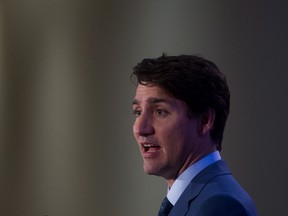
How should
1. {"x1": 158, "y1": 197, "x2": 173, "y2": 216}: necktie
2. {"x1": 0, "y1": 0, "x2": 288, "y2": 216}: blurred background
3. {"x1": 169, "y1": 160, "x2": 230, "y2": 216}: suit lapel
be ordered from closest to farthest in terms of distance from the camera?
{"x1": 169, "y1": 160, "x2": 230, "y2": 216}: suit lapel, {"x1": 158, "y1": 197, "x2": 173, "y2": 216}: necktie, {"x1": 0, "y1": 0, "x2": 288, "y2": 216}: blurred background

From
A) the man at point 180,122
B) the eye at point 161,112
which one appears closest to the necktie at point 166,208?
A: the man at point 180,122

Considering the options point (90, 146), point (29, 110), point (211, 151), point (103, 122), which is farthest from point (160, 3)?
point (29, 110)

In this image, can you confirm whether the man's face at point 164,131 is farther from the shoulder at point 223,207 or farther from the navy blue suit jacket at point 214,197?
the shoulder at point 223,207

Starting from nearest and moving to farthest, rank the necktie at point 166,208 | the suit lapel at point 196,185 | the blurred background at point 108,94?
the suit lapel at point 196,185, the necktie at point 166,208, the blurred background at point 108,94

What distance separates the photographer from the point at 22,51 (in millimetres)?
3207

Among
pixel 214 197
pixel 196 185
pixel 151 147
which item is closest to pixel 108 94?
pixel 151 147

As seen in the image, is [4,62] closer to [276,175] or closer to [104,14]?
[104,14]

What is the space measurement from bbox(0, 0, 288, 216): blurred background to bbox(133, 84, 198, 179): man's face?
0.59m

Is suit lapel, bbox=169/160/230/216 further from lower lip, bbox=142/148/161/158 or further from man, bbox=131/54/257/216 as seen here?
lower lip, bbox=142/148/161/158

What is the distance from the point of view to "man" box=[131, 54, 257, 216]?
1.13 m

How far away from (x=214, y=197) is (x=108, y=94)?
142 cm

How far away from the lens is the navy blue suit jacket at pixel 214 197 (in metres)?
0.97

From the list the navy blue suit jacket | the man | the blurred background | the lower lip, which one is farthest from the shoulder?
the blurred background

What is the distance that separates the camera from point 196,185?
1.10 m
